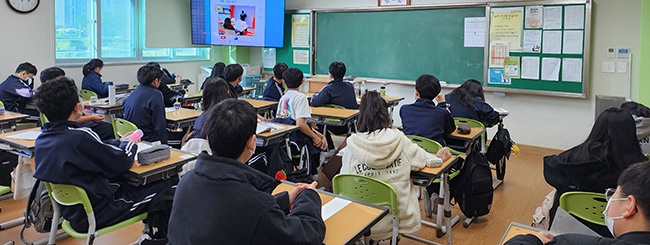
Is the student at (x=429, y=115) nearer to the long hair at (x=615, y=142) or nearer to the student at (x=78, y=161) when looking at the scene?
the long hair at (x=615, y=142)

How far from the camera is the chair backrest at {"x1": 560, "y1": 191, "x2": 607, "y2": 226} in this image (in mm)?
2238

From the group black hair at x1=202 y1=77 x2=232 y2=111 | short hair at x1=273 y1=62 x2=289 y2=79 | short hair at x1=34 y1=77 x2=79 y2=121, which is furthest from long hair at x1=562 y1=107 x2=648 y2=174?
short hair at x1=273 y1=62 x2=289 y2=79

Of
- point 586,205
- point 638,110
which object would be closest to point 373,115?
point 586,205

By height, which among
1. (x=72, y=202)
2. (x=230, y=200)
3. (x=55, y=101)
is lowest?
(x=72, y=202)

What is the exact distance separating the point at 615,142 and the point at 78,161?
2.64 m

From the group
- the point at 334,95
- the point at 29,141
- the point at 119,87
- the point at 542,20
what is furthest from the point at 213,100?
the point at 542,20

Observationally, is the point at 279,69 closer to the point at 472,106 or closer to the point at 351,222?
the point at 472,106

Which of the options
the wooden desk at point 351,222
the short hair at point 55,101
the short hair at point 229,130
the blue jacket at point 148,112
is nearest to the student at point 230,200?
the short hair at point 229,130

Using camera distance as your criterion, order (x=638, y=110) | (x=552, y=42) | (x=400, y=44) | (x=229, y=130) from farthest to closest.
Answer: (x=400, y=44) < (x=552, y=42) < (x=638, y=110) < (x=229, y=130)

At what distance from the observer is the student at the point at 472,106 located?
448 centimetres

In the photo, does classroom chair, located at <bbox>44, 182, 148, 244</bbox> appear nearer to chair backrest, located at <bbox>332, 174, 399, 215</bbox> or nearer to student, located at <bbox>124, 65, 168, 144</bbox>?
chair backrest, located at <bbox>332, 174, 399, 215</bbox>

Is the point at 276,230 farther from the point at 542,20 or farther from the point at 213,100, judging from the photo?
the point at 542,20

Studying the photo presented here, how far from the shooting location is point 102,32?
294 inches

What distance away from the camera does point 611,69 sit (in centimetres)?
569
